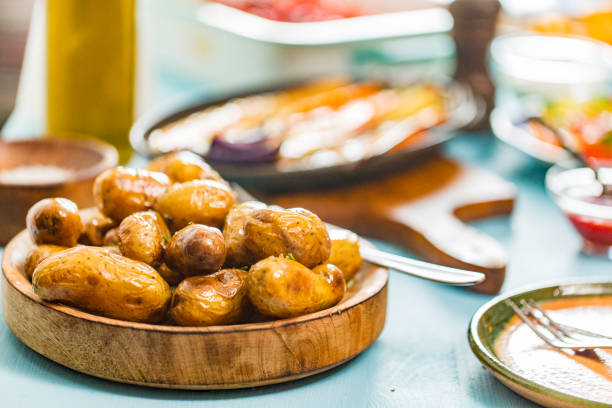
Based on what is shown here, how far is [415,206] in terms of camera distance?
1694 millimetres

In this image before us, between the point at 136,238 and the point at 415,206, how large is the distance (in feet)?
2.53

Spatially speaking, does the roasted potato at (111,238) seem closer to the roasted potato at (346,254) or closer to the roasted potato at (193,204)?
the roasted potato at (193,204)

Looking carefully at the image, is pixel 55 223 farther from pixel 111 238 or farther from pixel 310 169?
pixel 310 169

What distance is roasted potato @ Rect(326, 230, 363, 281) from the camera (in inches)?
45.6

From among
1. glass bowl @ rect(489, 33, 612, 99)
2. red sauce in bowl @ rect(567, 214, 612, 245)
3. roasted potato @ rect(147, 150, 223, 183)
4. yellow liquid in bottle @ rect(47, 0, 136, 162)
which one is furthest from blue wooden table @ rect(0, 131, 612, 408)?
glass bowl @ rect(489, 33, 612, 99)

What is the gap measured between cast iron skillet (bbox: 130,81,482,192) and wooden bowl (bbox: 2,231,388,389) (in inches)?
24.5

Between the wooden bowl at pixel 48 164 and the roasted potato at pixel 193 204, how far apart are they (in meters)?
0.37

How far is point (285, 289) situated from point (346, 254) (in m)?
0.20

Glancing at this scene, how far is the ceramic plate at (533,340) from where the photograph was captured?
3.18 feet

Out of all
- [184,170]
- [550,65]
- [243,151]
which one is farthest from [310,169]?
[550,65]

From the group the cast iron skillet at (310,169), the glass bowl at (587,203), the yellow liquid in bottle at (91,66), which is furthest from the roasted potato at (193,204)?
the yellow liquid in bottle at (91,66)

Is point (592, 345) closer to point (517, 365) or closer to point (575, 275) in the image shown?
point (517, 365)

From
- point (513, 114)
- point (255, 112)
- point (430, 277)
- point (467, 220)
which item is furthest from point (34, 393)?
point (513, 114)

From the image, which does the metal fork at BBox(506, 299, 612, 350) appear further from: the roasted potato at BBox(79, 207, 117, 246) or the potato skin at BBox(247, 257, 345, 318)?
the roasted potato at BBox(79, 207, 117, 246)
